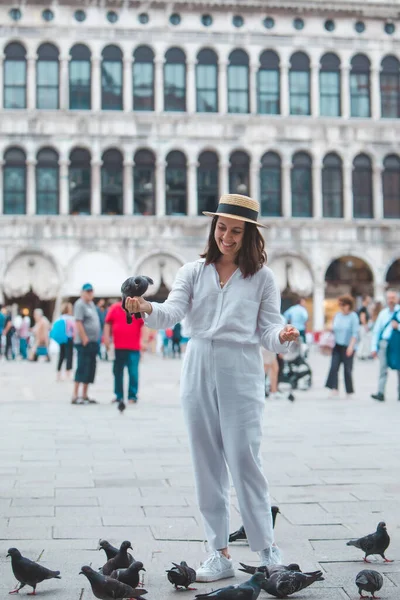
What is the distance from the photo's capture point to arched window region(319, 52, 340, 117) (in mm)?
34625

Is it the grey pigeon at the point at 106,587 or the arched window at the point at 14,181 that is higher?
the arched window at the point at 14,181

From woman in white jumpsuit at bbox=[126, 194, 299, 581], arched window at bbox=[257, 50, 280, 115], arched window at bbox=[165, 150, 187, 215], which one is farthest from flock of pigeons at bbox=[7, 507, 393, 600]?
arched window at bbox=[257, 50, 280, 115]

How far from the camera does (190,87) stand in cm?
3372

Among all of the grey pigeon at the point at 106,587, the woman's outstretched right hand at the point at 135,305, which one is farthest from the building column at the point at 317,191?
the grey pigeon at the point at 106,587

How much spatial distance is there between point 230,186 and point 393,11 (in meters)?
8.72

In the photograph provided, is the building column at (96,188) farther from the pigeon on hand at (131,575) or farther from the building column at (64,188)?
the pigeon on hand at (131,575)

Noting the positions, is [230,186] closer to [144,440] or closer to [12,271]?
[12,271]

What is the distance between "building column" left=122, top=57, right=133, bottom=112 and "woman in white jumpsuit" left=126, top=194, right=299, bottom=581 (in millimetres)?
29544

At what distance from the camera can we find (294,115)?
34.4 metres

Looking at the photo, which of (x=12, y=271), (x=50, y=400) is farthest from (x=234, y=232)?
(x=12, y=271)

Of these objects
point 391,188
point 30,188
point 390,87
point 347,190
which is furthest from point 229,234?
point 390,87

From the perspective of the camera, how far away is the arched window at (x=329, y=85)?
1363 inches

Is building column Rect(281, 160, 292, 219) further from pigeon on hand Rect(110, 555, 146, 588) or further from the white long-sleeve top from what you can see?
pigeon on hand Rect(110, 555, 146, 588)

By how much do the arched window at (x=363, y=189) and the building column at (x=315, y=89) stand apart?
2.35m
